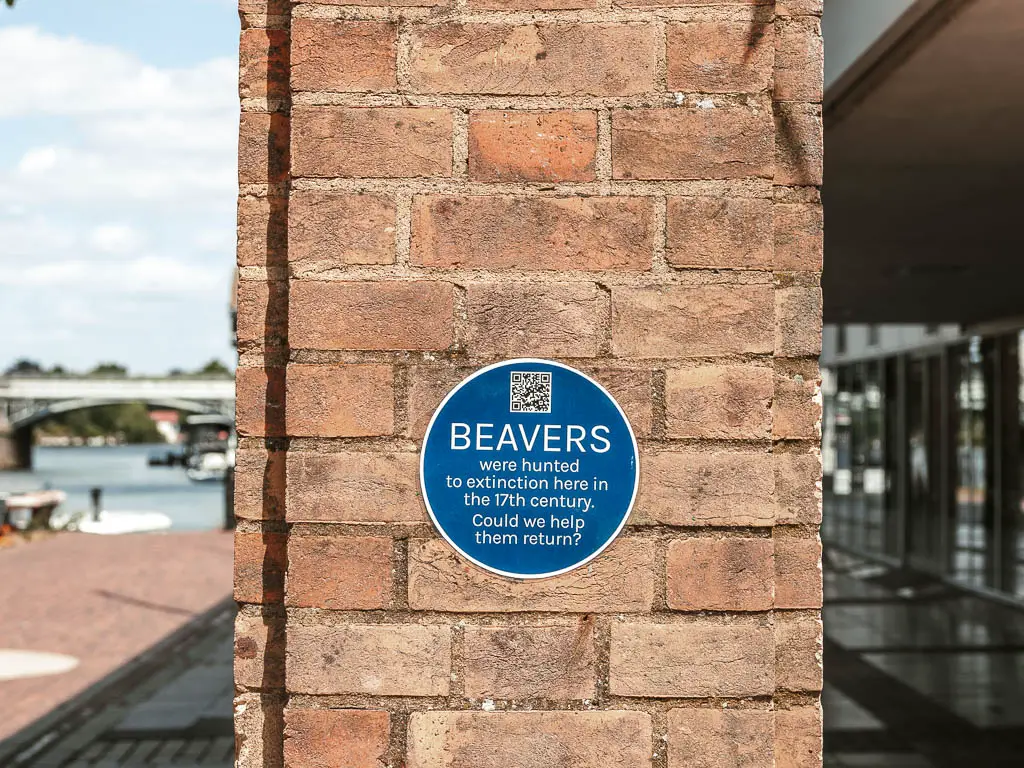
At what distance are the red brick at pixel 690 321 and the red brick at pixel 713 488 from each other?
6.3 inches

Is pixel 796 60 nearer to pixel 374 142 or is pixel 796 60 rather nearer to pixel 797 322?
pixel 797 322

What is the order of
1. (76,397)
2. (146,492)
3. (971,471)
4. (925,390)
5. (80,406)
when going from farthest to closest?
(80,406), (76,397), (146,492), (925,390), (971,471)

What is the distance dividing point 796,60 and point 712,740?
42.6 inches

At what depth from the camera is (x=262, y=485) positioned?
187 centimetres

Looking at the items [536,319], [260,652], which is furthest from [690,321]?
[260,652]

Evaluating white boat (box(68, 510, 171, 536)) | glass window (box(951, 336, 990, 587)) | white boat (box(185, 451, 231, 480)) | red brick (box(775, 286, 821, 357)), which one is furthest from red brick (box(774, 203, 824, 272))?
white boat (box(185, 451, 231, 480))

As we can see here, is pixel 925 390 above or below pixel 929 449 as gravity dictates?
above

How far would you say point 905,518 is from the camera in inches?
599

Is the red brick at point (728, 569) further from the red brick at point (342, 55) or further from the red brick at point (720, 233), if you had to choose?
the red brick at point (342, 55)

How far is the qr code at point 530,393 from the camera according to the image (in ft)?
5.68

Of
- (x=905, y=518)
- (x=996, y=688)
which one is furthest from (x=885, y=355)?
(x=996, y=688)

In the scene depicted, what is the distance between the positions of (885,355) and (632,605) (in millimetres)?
15021

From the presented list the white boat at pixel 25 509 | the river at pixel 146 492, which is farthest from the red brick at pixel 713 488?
the river at pixel 146 492

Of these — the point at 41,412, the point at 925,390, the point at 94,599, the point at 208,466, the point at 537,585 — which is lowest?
the point at 208,466
